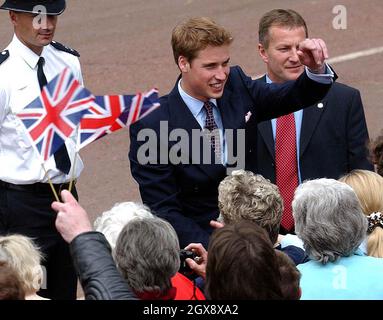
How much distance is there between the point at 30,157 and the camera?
21.8 feet

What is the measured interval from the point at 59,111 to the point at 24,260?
727 mm

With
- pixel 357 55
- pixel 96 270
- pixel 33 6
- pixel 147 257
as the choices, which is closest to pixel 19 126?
pixel 33 6

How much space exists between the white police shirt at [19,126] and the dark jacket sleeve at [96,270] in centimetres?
227

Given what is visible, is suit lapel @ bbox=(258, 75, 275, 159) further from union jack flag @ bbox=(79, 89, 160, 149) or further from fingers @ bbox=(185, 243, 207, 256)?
union jack flag @ bbox=(79, 89, 160, 149)

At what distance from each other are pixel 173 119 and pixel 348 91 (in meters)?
1.27

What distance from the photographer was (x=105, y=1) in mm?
14336

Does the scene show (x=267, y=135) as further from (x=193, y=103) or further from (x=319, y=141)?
(x=193, y=103)

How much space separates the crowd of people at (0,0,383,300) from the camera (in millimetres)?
4488

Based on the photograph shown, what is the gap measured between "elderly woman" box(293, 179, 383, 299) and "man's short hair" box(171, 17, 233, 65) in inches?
53.8

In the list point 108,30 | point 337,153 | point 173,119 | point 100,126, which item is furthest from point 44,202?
point 108,30

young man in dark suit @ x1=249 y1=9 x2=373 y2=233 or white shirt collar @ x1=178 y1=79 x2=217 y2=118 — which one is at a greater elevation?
white shirt collar @ x1=178 y1=79 x2=217 y2=118

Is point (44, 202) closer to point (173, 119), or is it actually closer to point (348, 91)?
point (173, 119)

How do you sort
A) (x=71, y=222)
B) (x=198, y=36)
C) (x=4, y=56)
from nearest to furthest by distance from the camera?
(x=71, y=222) < (x=198, y=36) < (x=4, y=56)

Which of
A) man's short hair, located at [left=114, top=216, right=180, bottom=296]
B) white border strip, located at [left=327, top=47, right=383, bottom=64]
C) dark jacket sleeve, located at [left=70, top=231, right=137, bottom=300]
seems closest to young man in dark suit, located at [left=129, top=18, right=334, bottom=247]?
man's short hair, located at [left=114, top=216, right=180, bottom=296]
